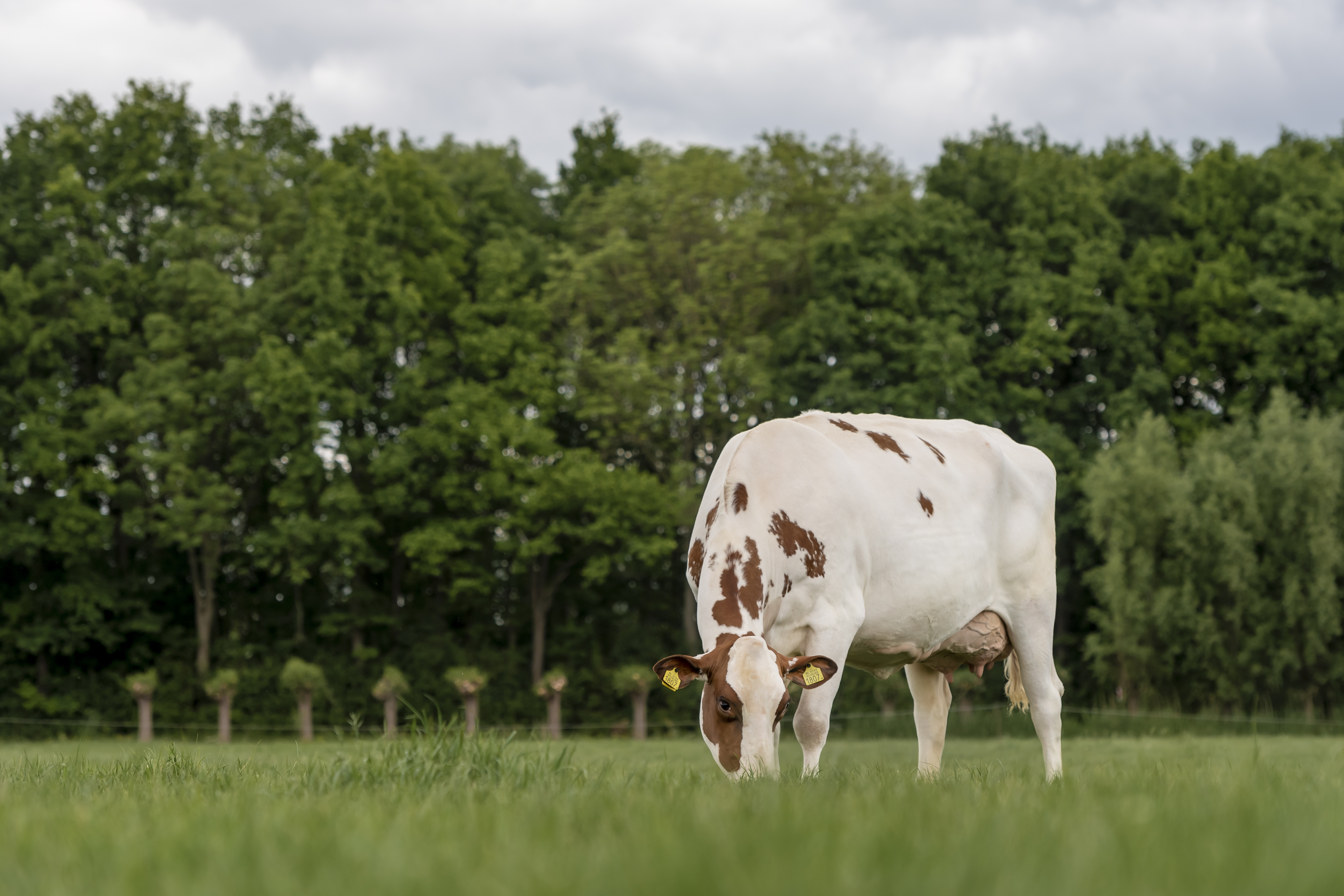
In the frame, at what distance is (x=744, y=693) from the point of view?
220 inches

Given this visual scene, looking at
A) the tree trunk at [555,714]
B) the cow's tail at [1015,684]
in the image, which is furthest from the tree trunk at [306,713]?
the cow's tail at [1015,684]

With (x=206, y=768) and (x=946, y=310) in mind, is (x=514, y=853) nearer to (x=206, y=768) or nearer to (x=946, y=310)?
(x=206, y=768)

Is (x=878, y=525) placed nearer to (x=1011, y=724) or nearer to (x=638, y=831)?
(x=638, y=831)

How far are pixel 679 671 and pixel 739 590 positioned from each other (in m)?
0.58

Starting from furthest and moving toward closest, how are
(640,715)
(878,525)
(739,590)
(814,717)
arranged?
(640,715) → (878,525) → (814,717) → (739,590)

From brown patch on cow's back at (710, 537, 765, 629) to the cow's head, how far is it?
26 centimetres

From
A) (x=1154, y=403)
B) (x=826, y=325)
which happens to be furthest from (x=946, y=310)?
(x=1154, y=403)

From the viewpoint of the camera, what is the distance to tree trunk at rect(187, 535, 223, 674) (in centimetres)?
3238

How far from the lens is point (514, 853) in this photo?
2.32 metres

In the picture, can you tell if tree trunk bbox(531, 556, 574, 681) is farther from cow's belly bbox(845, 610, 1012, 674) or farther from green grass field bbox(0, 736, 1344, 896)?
green grass field bbox(0, 736, 1344, 896)

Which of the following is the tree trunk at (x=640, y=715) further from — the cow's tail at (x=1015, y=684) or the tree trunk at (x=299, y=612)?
the cow's tail at (x=1015, y=684)

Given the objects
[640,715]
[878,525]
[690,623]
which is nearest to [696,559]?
[878,525]

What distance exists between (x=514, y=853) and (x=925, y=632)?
214 inches

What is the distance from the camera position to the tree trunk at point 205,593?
106 ft
